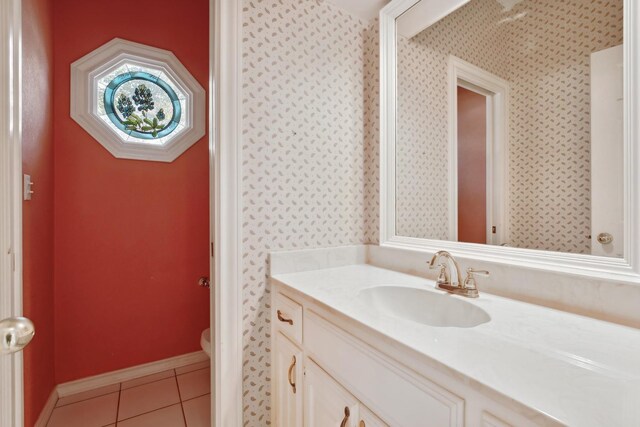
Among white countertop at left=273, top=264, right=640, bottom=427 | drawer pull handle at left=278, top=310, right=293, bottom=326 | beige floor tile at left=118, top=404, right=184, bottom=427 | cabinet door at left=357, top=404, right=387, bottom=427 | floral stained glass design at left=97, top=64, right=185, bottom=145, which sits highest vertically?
floral stained glass design at left=97, top=64, right=185, bottom=145

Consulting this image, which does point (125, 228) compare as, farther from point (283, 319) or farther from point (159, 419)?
point (283, 319)

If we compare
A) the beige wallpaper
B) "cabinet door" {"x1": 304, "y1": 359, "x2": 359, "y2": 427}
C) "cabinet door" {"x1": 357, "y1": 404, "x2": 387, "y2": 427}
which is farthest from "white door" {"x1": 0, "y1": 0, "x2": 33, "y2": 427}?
"cabinet door" {"x1": 357, "y1": 404, "x2": 387, "y2": 427}

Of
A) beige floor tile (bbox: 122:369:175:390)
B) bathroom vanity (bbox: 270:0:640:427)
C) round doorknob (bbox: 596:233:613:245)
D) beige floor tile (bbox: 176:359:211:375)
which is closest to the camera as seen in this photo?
bathroom vanity (bbox: 270:0:640:427)

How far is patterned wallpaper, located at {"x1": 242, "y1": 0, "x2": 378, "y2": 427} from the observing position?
3.88ft

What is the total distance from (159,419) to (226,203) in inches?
50.8

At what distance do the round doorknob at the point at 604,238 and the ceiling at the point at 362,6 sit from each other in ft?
4.39

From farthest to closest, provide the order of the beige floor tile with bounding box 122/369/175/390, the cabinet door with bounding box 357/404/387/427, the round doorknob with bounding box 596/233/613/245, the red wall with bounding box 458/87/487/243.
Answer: the beige floor tile with bounding box 122/369/175/390, the red wall with bounding box 458/87/487/243, the round doorknob with bounding box 596/233/613/245, the cabinet door with bounding box 357/404/387/427

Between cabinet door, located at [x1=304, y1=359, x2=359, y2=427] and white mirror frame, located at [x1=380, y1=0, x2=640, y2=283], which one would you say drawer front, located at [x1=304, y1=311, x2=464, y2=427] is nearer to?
cabinet door, located at [x1=304, y1=359, x2=359, y2=427]

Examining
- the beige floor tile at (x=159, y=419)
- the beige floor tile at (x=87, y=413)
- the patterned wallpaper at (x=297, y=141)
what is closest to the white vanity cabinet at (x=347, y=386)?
the patterned wallpaper at (x=297, y=141)

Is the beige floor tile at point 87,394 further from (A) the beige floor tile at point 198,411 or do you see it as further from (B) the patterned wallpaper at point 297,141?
(B) the patterned wallpaper at point 297,141

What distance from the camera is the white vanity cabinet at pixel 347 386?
496mm

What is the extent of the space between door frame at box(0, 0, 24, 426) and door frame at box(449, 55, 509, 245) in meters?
1.52

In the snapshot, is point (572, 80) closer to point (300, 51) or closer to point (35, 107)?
point (300, 51)

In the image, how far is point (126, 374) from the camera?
1844 millimetres
